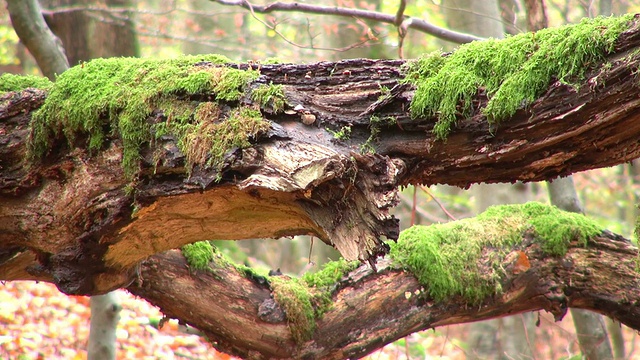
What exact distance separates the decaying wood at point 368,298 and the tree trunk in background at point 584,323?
174cm

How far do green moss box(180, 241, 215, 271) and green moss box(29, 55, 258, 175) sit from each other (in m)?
1.13

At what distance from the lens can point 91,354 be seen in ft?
15.6

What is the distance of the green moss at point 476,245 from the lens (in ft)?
11.7

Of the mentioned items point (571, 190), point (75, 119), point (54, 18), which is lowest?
point (75, 119)

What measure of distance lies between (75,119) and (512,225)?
2805 millimetres

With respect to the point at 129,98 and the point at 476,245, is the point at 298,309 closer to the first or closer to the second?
the point at 476,245

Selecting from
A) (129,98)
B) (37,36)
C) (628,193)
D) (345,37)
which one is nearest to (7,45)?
(345,37)

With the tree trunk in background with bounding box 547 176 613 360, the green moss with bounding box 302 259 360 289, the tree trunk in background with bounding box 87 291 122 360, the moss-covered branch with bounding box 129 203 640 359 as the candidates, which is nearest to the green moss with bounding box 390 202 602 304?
the moss-covered branch with bounding box 129 203 640 359

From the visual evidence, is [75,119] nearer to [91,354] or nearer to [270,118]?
[270,118]

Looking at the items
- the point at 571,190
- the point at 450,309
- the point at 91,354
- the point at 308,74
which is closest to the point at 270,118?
the point at 308,74

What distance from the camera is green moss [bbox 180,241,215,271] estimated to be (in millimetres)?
3549

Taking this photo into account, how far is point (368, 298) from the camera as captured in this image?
3537 mm

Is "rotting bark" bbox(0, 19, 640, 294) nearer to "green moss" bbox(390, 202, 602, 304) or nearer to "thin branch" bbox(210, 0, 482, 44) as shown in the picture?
"green moss" bbox(390, 202, 602, 304)

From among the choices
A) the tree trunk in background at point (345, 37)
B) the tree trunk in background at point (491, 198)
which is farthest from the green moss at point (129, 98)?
the tree trunk in background at point (345, 37)
